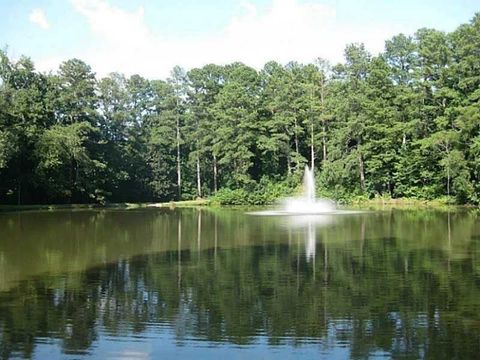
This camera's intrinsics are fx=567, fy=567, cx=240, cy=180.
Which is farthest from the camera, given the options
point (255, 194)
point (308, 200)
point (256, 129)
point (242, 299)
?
point (256, 129)

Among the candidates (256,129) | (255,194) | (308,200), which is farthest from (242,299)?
(256,129)

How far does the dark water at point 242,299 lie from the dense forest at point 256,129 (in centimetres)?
2742

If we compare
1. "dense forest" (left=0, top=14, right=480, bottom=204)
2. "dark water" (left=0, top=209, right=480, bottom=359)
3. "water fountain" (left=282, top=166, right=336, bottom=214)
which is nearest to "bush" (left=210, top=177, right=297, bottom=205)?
"dense forest" (left=0, top=14, right=480, bottom=204)

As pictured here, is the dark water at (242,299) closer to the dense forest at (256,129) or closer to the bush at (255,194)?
the dense forest at (256,129)

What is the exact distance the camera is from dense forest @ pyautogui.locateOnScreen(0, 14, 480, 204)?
4634cm

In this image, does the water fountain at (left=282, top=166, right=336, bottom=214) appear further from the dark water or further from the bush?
the dark water

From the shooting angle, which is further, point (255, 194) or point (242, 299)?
point (255, 194)

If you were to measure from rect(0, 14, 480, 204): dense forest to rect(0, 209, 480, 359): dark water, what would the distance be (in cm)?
2742

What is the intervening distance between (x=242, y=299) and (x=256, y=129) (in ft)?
161

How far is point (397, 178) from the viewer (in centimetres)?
5056

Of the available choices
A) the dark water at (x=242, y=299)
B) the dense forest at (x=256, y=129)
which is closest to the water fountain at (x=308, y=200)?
the dense forest at (x=256, y=129)

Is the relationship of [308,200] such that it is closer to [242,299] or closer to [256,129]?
[256,129]

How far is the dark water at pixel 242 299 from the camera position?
293 inches

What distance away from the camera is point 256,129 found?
5853cm
